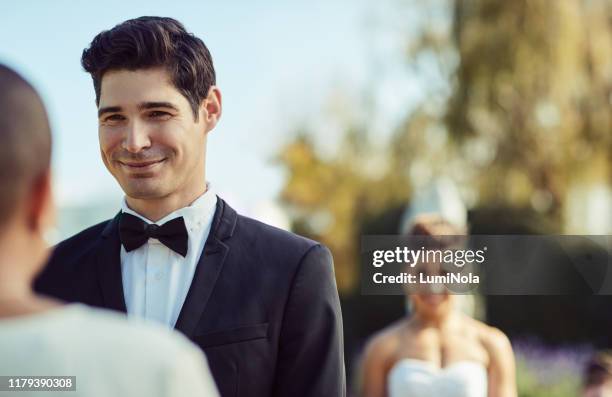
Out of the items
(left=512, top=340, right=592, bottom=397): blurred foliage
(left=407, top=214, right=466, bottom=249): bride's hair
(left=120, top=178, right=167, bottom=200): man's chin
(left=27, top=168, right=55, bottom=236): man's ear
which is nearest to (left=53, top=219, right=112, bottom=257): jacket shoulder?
(left=120, top=178, right=167, bottom=200): man's chin

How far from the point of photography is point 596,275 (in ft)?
Answer: 37.9

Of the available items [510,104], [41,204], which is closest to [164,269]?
[41,204]

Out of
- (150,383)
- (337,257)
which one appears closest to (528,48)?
(337,257)

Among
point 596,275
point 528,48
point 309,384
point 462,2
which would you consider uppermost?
point 462,2

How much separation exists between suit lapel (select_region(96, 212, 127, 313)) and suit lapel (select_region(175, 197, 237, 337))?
178mm

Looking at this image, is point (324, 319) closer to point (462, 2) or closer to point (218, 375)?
point (218, 375)

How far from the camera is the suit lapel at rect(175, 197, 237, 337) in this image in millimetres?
2244

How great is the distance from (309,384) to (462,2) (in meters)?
12.4

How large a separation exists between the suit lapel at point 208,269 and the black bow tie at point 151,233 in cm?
7

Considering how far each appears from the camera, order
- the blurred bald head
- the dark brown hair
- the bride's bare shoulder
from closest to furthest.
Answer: the blurred bald head
the dark brown hair
the bride's bare shoulder

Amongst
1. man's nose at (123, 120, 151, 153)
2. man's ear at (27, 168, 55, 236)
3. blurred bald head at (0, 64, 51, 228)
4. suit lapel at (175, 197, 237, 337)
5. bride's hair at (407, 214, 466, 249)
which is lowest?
man's ear at (27, 168, 55, 236)

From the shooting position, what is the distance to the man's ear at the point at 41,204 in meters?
1.15

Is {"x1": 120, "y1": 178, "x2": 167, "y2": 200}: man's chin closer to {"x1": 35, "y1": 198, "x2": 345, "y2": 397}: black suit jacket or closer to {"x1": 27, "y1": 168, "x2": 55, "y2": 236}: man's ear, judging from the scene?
{"x1": 35, "y1": 198, "x2": 345, "y2": 397}: black suit jacket

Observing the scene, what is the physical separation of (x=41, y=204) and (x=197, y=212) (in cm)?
132
